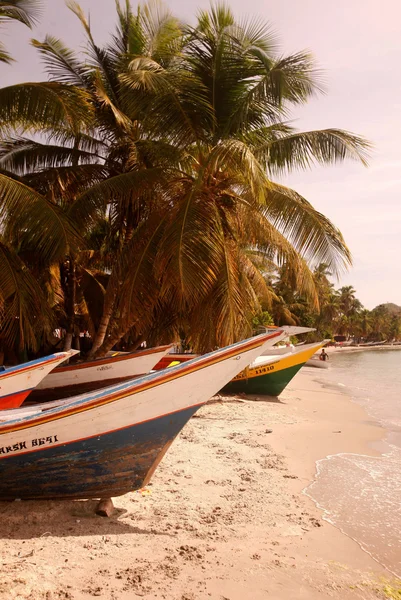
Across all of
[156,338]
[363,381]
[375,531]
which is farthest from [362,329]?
[375,531]

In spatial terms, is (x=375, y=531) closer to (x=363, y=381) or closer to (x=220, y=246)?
(x=220, y=246)

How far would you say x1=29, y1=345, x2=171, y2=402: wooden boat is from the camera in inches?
337

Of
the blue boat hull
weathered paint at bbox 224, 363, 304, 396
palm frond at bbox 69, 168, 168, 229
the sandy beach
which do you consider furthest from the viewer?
weathered paint at bbox 224, 363, 304, 396

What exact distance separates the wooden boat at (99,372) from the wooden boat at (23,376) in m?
2.04

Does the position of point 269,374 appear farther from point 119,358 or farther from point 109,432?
point 109,432

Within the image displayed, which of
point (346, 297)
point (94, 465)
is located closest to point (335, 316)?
point (346, 297)

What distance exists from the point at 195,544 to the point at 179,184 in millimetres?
6304

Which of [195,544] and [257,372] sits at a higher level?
[257,372]

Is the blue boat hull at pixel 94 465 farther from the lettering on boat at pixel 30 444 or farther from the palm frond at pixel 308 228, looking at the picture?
the palm frond at pixel 308 228

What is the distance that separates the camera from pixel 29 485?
15.4 ft

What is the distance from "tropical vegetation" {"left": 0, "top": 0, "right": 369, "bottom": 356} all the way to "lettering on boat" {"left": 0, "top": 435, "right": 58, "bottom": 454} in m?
3.40

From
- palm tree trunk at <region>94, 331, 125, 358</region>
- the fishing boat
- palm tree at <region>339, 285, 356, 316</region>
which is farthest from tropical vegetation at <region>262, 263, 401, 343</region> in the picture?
palm tree trunk at <region>94, 331, 125, 358</region>

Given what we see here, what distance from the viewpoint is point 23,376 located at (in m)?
6.38

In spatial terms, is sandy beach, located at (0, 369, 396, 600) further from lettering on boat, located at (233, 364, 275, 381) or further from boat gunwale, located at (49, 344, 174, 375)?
lettering on boat, located at (233, 364, 275, 381)
